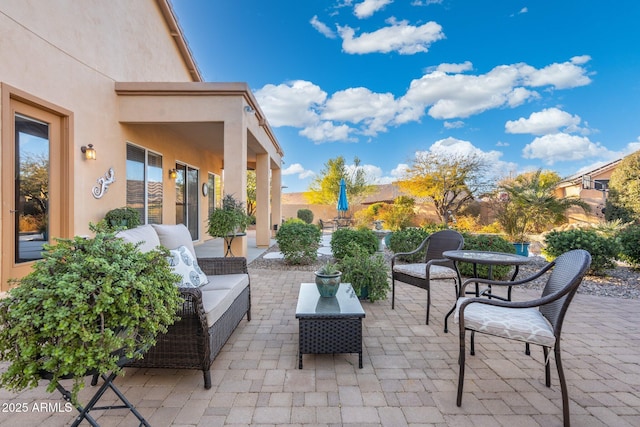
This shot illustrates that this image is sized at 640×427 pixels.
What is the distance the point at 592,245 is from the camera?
501 centimetres

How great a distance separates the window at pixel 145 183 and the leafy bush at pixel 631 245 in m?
9.88

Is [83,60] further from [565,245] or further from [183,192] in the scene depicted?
[565,245]

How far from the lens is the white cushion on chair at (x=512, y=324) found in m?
1.87

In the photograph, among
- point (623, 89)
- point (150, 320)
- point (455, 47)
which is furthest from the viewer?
point (623, 89)

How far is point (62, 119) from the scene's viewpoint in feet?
15.4

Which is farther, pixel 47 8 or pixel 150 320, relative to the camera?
pixel 47 8

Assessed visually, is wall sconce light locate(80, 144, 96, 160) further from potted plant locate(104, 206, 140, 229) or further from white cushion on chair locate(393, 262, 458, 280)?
white cushion on chair locate(393, 262, 458, 280)

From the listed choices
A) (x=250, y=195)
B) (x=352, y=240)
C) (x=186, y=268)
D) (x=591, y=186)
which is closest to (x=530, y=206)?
(x=352, y=240)

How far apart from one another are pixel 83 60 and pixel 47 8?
795 mm

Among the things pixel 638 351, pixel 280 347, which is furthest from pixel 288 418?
pixel 638 351

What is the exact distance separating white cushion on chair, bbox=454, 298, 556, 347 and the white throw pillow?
7.15 feet

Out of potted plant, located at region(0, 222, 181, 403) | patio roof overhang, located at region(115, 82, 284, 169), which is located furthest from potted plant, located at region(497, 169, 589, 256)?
potted plant, located at region(0, 222, 181, 403)

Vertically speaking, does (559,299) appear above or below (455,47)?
below

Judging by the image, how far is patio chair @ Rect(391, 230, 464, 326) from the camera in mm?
3342
